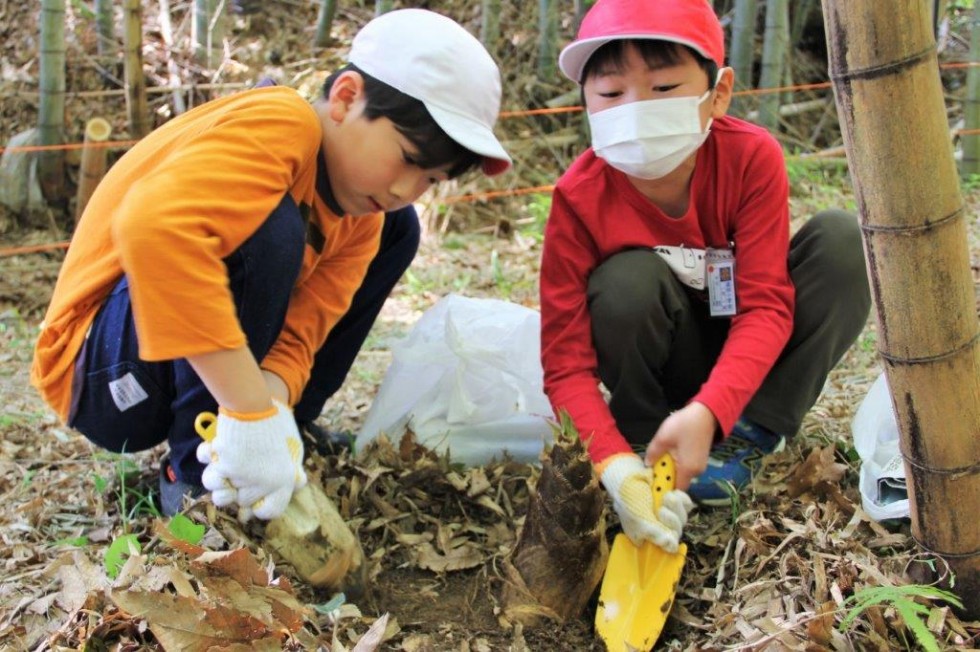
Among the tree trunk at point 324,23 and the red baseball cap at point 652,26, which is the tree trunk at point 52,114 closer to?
the tree trunk at point 324,23

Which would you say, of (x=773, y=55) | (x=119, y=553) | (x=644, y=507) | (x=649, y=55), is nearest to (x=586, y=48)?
(x=649, y=55)

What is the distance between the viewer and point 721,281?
75.9 inches

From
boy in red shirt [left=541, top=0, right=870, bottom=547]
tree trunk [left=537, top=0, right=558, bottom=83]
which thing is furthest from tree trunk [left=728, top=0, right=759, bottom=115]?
boy in red shirt [left=541, top=0, right=870, bottom=547]

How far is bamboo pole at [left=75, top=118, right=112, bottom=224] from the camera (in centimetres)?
418

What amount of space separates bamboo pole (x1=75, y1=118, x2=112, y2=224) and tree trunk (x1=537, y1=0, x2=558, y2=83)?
105 inches

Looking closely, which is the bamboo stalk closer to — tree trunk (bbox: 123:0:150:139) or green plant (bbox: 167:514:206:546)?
tree trunk (bbox: 123:0:150:139)

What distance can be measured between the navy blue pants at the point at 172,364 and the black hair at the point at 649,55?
670 mm

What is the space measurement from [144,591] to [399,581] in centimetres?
65

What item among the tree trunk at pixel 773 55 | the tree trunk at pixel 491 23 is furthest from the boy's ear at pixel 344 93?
the tree trunk at pixel 773 55

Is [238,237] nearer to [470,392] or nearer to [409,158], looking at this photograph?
[409,158]

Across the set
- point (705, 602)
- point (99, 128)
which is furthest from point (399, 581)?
point (99, 128)

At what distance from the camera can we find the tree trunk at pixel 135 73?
4.68 m

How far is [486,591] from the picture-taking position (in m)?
1.78

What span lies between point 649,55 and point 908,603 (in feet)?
3.53
